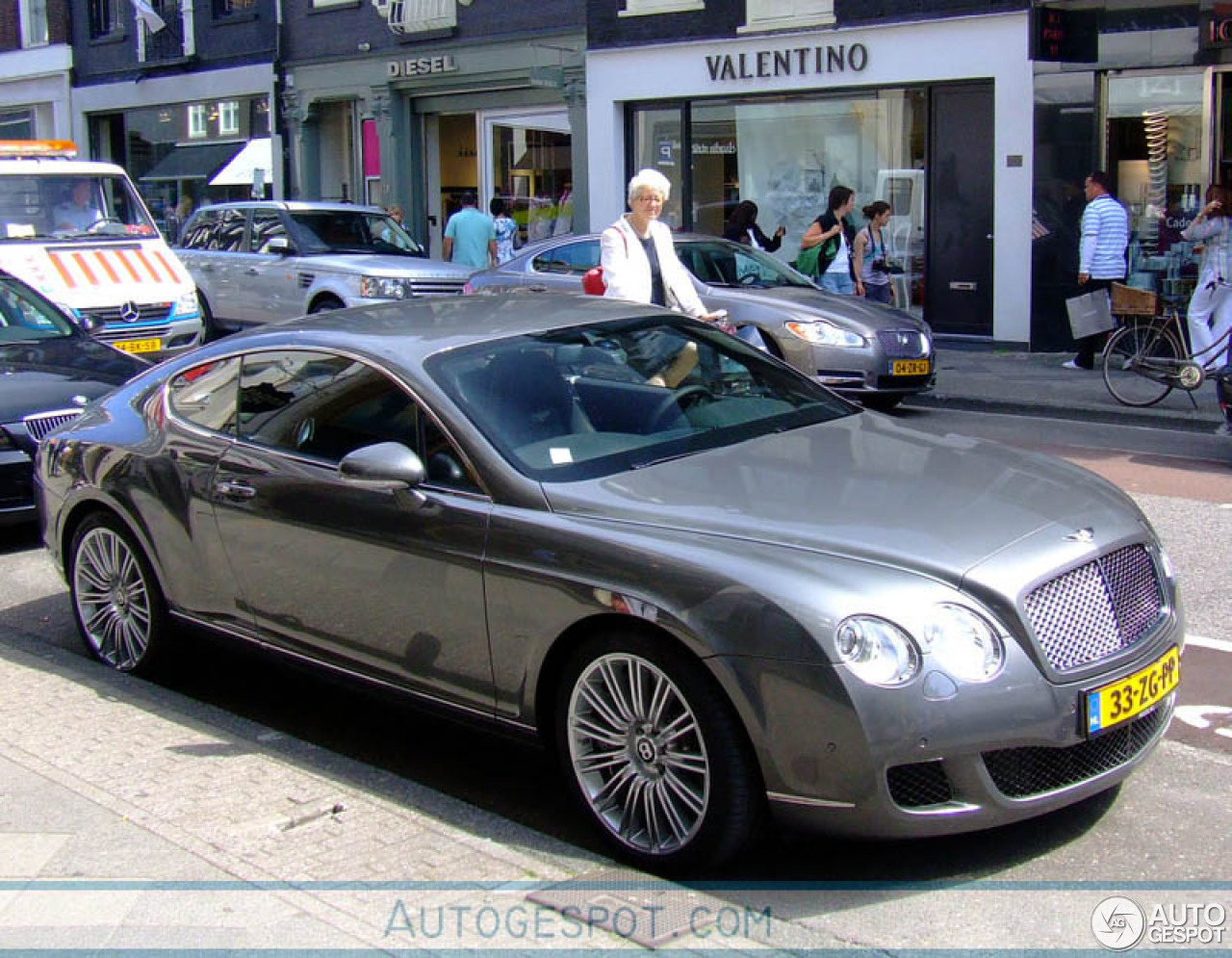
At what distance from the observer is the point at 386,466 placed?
4.83m

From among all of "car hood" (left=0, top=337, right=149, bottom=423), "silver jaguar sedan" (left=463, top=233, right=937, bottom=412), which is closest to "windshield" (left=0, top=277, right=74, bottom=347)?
"car hood" (left=0, top=337, right=149, bottom=423)

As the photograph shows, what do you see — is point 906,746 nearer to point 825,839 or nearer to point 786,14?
point 825,839

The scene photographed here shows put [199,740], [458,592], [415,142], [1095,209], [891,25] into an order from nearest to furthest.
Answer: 1. [458,592]
2. [199,740]
3. [1095,209]
4. [891,25]
5. [415,142]

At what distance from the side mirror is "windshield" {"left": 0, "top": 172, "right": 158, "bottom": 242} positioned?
33.8ft

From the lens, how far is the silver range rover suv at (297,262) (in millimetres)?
16578

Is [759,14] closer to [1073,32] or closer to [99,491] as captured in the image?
[1073,32]

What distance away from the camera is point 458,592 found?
15.5ft

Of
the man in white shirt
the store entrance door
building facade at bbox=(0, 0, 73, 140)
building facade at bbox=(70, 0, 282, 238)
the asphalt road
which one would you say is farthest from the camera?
building facade at bbox=(0, 0, 73, 140)

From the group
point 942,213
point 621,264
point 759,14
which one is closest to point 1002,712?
point 621,264

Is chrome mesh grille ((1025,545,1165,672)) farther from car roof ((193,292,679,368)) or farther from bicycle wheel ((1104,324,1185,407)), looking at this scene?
bicycle wheel ((1104,324,1185,407))

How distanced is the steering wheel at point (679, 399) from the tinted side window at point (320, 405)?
31.9 inches

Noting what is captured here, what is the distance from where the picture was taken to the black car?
848cm

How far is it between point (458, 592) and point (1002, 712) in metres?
1.70

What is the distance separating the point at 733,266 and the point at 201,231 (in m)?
8.07
